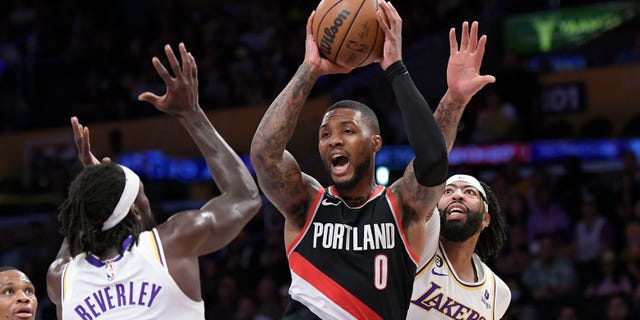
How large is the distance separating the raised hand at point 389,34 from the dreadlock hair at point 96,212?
54.7 inches

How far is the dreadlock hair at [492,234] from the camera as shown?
6336mm

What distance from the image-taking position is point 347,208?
5.05 m

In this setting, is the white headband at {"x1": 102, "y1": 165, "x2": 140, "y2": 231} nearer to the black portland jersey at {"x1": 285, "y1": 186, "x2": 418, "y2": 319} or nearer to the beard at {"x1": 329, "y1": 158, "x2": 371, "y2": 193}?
the black portland jersey at {"x1": 285, "y1": 186, "x2": 418, "y2": 319}

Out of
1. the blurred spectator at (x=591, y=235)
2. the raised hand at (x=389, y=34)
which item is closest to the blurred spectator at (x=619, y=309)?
the blurred spectator at (x=591, y=235)

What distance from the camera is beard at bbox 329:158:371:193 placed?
197 inches

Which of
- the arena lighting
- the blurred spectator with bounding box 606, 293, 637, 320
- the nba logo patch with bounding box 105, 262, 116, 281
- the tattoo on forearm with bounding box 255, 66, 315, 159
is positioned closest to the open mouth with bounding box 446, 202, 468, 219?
the tattoo on forearm with bounding box 255, 66, 315, 159

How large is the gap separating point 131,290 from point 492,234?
9.27 ft

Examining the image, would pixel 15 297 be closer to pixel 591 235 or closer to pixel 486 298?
pixel 486 298

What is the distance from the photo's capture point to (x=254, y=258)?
12.8 meters

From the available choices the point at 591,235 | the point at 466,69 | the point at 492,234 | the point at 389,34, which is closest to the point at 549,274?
the point at 591,235

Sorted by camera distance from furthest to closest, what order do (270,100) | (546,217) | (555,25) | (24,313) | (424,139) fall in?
1. (270,100)
2. (555,25)
3. (546,217)
4. (24,313)
5. (424,139)

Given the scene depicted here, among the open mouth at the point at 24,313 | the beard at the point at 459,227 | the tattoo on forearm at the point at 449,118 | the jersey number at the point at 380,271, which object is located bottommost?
the open mouth at the point at 24,313

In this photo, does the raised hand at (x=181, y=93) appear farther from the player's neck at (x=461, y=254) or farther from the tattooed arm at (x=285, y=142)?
the player's neck at (x=461, y=254)

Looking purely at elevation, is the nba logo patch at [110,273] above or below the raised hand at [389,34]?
below
